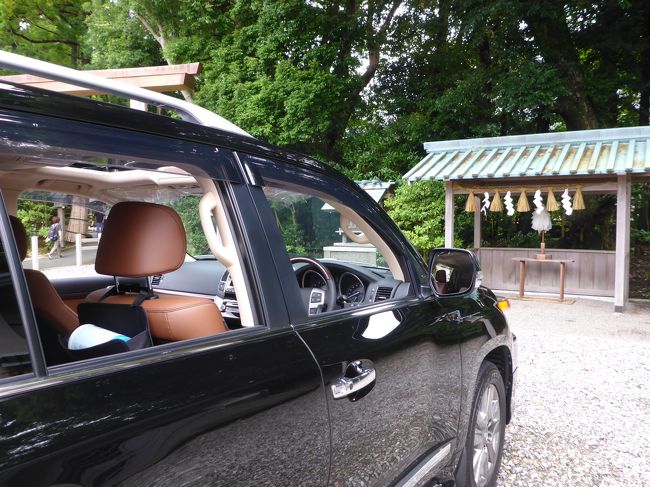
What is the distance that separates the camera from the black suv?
105 cm

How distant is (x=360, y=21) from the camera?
1648cm

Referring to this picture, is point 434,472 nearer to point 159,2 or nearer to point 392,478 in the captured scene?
point 392,478

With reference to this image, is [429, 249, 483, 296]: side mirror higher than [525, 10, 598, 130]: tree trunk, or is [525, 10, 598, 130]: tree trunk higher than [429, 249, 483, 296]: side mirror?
[525, 10, 598, 130]: tree trunk

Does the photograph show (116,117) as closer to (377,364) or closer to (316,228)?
(377,364)

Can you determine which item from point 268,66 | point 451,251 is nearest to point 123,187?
point 451,251

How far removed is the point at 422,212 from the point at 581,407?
27.2 ft

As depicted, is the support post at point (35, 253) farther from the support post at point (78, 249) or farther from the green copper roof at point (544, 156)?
the green copper roof at point (544, 156)

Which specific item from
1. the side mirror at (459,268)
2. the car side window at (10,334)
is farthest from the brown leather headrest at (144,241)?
the side mirror at (459,268)

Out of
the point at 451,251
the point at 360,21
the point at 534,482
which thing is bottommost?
the point at 534,482

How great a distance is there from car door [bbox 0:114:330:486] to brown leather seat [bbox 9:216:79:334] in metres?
0.86

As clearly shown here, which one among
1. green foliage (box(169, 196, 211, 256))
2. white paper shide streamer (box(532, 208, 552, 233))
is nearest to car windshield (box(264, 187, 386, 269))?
green foliage (box(169, 196, 211, 256))

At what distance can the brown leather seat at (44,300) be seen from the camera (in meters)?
1.94

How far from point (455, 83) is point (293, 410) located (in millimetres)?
16071

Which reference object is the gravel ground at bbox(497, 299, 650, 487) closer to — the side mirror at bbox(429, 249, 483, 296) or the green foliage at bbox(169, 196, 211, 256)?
the side mirror at bbox(429, 249, 483, 296)
